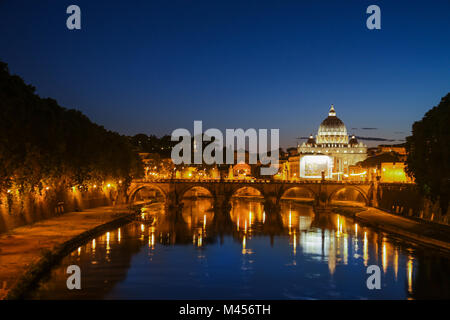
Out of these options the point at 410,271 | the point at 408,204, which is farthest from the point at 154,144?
the point at 410,271

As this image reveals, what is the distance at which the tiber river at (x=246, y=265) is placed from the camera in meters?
29.5

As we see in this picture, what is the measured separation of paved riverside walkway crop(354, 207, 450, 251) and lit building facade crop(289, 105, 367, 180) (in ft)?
312

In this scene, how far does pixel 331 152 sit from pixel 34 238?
15864 cm

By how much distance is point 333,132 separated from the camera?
19612 cm

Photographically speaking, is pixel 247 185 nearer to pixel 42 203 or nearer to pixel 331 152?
pixel 42 203

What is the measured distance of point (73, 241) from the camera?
131 ft

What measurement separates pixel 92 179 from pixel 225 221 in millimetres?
17338

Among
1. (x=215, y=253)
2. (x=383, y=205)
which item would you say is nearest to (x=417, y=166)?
(x=215, y=253)

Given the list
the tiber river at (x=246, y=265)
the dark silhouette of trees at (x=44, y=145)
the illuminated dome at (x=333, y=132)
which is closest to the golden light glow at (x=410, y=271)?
the tiber river at (x=246, y=265)

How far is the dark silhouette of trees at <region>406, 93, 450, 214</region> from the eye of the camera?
152 feet

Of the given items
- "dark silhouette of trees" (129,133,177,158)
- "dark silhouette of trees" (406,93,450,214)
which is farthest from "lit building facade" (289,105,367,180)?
"dark silhouette of trees" (406,93,450,214)

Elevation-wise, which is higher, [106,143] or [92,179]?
[106,143]

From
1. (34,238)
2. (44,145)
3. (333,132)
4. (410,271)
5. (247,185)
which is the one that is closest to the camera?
(410,271)

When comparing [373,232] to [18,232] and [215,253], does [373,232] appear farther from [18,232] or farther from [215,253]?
[18,232]
